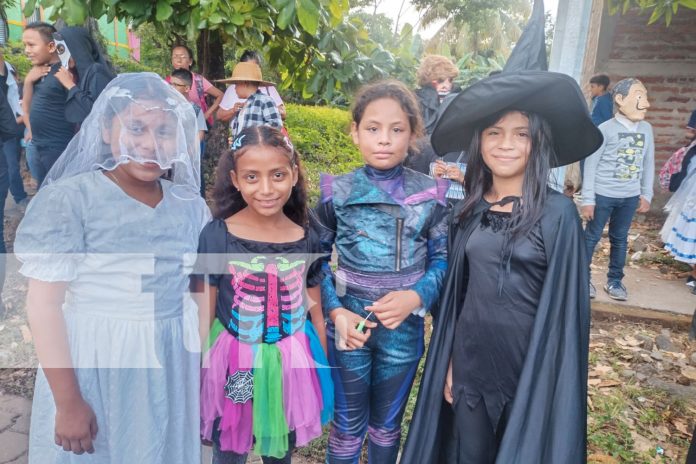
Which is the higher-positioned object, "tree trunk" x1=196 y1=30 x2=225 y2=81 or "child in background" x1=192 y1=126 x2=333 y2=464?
"tree trunk" x1=196 y1=30 x2=225 y2=81

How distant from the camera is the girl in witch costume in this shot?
1.64 meters

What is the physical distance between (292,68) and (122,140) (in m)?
2.39

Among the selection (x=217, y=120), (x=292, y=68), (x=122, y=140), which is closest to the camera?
(x=122, y=140)

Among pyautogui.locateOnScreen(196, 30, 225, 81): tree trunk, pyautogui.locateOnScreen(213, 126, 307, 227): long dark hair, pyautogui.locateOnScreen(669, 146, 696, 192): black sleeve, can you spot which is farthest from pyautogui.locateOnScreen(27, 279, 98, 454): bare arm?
pyautogui.locateOnScreen(669, 146, 696, 192): black sleeve

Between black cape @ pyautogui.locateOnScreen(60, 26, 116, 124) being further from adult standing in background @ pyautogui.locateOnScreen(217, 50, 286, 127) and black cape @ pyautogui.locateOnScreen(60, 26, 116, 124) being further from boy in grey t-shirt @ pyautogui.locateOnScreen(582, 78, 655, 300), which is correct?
boy in grey t-shirt @ pyautogui.locateOnScreen(582, 78, 655, 300)

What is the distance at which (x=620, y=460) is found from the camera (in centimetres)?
251

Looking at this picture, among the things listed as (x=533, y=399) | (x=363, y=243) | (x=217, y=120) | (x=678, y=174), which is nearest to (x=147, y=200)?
(x=363, y=243)

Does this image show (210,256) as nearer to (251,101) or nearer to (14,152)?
(251,101)

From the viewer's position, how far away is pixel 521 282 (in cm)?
168

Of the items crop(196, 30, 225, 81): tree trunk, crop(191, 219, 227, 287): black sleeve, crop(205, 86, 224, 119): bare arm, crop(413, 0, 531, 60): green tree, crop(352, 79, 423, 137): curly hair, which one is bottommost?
crop(191, 219, 227, 287): black sleeve

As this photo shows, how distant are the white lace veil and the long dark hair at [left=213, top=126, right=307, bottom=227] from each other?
8.9 inches

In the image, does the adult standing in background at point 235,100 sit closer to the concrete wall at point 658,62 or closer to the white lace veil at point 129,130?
the white lace veil at point 129,130

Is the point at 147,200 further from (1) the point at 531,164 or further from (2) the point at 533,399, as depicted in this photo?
A: (2) the point at 533,399

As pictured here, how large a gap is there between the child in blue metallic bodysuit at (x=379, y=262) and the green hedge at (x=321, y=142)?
594 centimetres
